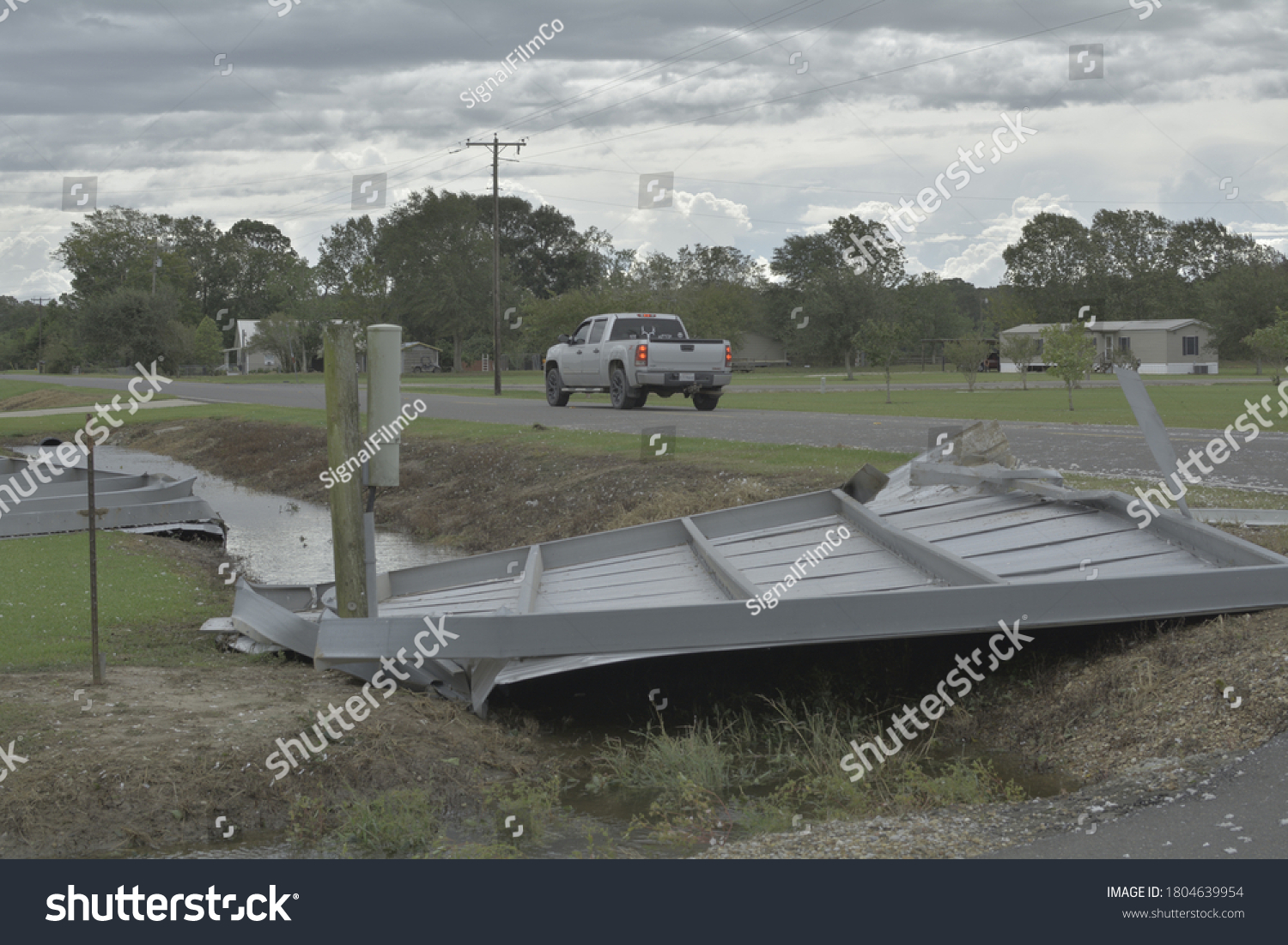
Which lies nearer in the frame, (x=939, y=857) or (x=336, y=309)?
(x=939, y=857)

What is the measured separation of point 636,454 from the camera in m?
16.8

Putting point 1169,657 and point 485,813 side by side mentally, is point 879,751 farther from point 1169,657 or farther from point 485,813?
point 485,813

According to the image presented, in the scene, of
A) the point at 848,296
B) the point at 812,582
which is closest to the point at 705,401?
the point at 812,582

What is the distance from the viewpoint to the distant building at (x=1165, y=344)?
71125 mm

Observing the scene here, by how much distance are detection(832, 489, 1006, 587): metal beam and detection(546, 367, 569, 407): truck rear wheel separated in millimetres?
21333

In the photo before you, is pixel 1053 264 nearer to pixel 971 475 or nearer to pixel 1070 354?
pixel 1070 354

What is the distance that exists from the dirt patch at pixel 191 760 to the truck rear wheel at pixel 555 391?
2361 centimetres

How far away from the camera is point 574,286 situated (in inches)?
3962

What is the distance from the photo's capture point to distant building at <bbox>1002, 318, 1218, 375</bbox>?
71125 millimetres

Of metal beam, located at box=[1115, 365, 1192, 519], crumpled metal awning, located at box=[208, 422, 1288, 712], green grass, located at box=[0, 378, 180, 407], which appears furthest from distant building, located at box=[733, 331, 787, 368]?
metal beam, located at box=[1115, 365, 1192, 519]

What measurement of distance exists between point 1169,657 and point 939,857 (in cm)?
243

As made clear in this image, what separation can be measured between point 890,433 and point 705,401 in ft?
28.7

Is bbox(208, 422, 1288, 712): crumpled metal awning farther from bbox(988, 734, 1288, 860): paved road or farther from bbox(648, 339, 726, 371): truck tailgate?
bbox(648, 339, 726, 371): truck tailgate
